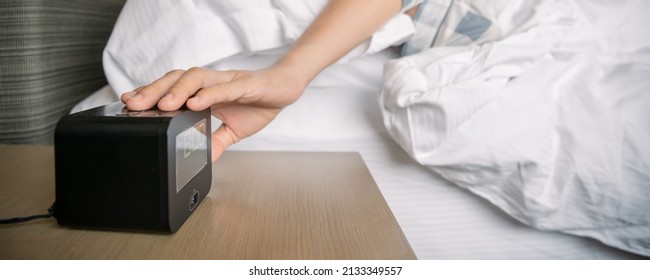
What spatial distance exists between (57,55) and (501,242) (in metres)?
0.75

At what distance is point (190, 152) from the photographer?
1.13 ft

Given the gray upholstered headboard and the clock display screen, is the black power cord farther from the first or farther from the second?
the gray upholstered headboard

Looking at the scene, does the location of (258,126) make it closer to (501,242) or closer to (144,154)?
(144,154)

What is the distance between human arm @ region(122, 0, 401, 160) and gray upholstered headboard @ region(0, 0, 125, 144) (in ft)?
1.01

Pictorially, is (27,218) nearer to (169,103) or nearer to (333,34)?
(169,103)

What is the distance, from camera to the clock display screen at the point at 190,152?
31cm

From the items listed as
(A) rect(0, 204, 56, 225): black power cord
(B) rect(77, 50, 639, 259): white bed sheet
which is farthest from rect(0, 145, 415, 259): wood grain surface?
(B) rect(77, 50, 639, 259): white bed sheet

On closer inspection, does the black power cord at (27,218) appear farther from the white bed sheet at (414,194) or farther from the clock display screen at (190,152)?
the white bed sheet at (414,194)

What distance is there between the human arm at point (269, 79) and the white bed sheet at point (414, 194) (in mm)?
77

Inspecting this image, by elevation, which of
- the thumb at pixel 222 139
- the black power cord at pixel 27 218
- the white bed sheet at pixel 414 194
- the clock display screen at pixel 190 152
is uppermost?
the clock display screen at pixel 190 152

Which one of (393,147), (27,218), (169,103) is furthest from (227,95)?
(393,147)

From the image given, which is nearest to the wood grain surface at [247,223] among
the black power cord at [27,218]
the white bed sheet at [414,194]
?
the black power cord at [27,218]

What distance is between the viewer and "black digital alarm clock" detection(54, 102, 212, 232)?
29 cm
